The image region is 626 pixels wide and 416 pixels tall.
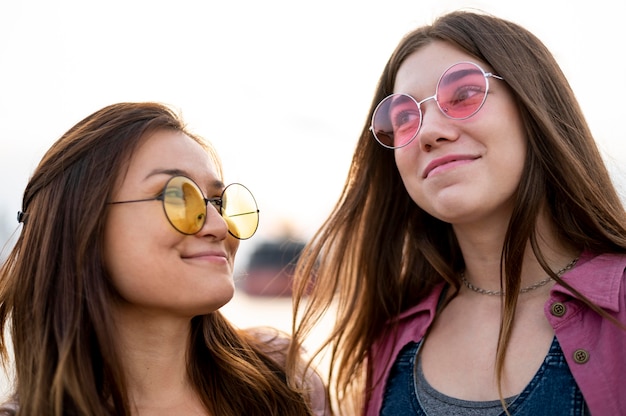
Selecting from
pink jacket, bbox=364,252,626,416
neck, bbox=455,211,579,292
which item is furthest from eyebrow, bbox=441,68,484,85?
pink jacket, bbox=364,252,626,416

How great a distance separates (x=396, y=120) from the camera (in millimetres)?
A: 3113

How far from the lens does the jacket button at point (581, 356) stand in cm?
258

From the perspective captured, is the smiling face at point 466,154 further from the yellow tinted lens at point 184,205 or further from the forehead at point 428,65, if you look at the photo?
the yellow tinted lens at point 184,205

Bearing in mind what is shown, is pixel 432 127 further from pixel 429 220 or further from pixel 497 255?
pixel 429 220

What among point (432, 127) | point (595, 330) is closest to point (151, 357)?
point (432, 127)

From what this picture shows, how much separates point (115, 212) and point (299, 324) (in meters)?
1.00

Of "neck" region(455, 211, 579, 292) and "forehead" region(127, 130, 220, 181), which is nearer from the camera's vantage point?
"forehead" region(127, 130, 220, 181)

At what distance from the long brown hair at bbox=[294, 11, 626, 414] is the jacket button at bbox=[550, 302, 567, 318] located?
0.34 ft

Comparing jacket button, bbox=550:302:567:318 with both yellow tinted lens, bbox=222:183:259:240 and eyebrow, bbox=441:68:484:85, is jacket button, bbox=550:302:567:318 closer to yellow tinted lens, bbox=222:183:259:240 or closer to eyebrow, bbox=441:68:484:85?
eyebrow, bbox=441:68:484:85

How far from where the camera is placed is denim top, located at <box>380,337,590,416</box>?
259 cm

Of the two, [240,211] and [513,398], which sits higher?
[240,211]

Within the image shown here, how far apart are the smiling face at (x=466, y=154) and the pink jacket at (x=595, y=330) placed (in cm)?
43

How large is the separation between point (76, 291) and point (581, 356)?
6.12ft

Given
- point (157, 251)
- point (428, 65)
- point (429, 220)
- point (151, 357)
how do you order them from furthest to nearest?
point (429, 220) < point (428, 65) < point (151, 357) < point (157, 251)
